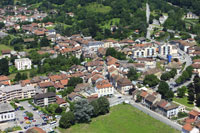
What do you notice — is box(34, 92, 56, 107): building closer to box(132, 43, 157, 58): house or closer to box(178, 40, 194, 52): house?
box(132, 43, 157, 58): house

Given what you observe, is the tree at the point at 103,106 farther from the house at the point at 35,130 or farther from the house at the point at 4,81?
the house at the point at 4,81

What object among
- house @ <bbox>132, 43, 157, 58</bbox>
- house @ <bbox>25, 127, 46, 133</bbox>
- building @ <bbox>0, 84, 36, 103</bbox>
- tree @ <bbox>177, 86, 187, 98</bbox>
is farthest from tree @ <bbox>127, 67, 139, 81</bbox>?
house @ <bbox>25, 127, 46, 133</bbox>

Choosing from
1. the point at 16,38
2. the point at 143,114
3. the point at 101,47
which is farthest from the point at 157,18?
the point at 143,114

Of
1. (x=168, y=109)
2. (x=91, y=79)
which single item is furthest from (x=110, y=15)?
(x=168, y=109)

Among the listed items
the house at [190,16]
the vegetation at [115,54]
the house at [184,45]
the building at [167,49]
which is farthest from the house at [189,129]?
the house at [190,16]

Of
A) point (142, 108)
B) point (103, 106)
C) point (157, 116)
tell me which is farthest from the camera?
point (142, 108)

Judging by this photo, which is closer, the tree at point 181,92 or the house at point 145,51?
the tree at point 181,92

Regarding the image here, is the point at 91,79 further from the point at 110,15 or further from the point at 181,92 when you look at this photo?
the point at 110,15
